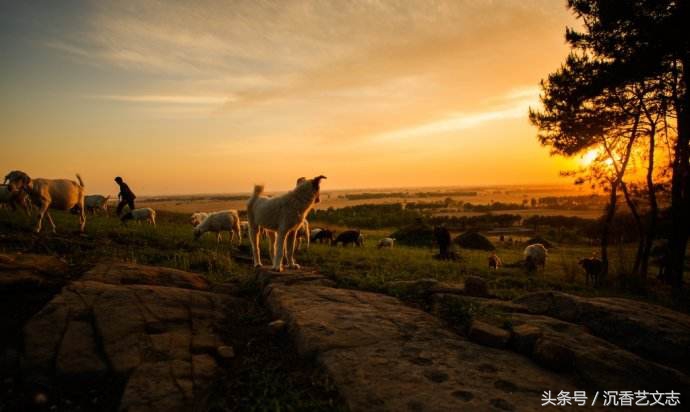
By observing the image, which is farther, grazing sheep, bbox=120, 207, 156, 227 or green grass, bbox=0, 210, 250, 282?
grazing sheep, bbox=120, 207, 156, 227

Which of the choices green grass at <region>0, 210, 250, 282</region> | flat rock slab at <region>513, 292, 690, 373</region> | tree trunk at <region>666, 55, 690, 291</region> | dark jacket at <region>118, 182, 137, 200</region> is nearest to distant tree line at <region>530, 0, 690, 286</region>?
tree trunk at <region>666, 55, 690, 291</region>

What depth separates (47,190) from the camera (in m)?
11.8

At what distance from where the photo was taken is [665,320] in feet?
18.8

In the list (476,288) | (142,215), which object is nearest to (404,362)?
(476,288)

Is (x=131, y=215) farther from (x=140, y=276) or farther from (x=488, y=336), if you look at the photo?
(x=488, y=336)

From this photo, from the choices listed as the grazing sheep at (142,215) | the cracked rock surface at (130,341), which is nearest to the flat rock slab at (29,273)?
the cracked rock surface at (130,341)

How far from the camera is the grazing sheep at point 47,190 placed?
11188 mm

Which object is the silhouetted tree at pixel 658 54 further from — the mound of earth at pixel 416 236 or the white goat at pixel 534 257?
Result: the mound of earth at pixel 416 236

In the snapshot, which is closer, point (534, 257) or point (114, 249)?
point (114, 249)

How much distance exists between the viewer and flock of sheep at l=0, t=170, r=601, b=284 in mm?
11430

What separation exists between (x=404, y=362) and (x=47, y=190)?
45.9 feet

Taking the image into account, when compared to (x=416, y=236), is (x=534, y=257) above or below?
above

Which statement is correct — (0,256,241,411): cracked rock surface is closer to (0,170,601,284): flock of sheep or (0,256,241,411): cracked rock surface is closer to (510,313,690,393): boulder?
(0,170,601,284): flock of sheep

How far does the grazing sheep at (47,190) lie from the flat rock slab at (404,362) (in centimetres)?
1087
